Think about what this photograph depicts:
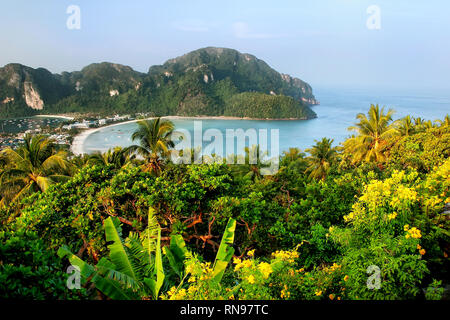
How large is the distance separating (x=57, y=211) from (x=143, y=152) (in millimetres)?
6555

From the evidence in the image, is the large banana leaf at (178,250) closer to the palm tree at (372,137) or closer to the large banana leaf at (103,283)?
the large banana leaf at (103,283)

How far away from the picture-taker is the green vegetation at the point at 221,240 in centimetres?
306

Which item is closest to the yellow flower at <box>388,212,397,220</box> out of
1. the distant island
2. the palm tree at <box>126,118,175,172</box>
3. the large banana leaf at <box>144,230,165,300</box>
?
the large banana leaf at <box>144,230,165,300</box>

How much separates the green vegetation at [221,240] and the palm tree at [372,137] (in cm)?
640

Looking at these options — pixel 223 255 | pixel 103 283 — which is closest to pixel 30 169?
pixel 103 283

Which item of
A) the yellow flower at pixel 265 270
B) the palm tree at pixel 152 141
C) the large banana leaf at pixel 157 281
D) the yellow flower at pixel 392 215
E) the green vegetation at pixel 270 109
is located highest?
the green vegetation at pixel 270 109

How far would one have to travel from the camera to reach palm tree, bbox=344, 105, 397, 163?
49.2ft

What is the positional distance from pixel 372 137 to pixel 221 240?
14333 mm

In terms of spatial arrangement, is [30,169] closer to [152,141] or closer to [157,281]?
[152,141]

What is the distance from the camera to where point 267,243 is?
5.86 metres

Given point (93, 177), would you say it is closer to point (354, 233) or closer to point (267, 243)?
point (267, 243)

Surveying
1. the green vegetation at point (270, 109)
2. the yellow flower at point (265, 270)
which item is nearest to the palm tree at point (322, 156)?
the yellow flower at point (265, 270)

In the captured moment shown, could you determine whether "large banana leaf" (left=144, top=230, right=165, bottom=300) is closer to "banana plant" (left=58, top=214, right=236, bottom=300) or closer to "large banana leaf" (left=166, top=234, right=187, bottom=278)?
"banana plant" (left=58, top=214, right=236, bottom=300)
